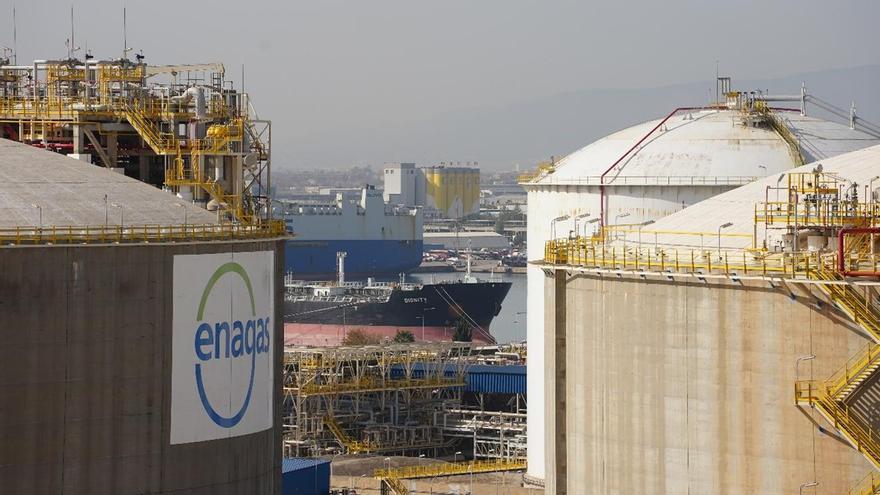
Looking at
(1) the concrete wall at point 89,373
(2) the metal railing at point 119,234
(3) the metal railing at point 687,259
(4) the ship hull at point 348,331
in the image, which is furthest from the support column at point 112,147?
(4) the ship hull at point 348,331

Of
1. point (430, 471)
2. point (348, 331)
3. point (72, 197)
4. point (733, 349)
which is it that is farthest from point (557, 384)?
point (348, 331)

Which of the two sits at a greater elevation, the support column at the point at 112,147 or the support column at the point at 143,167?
the support column at the point at 112,147

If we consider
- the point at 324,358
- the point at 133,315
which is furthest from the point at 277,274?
the point at 324,358

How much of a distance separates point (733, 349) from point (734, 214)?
4238 mm

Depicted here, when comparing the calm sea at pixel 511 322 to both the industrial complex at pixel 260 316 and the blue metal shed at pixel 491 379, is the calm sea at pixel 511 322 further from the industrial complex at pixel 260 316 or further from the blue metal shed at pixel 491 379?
the industrial complex at pixel 260 316

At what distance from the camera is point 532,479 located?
2035 inches

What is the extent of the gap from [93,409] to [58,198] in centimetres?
423

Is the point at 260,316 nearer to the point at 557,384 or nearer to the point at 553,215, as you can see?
the point at 557,384

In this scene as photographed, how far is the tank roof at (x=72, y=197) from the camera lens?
108ft

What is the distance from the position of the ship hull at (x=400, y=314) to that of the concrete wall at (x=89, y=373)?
291ft

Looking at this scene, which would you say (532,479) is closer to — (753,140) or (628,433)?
(753,140)

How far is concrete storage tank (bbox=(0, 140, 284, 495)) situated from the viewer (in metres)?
31.4

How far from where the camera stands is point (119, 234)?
32.8 metres

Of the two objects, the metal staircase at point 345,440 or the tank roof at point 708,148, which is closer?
the tank roof at point 708,148
